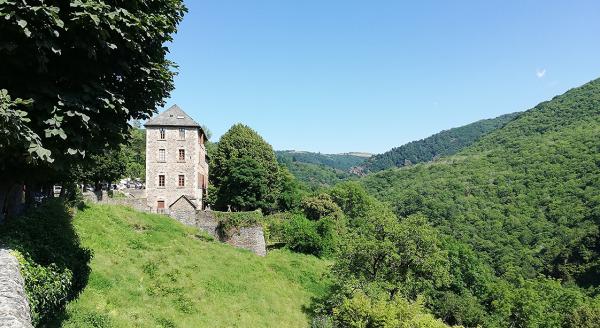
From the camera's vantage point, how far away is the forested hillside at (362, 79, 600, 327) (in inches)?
1994

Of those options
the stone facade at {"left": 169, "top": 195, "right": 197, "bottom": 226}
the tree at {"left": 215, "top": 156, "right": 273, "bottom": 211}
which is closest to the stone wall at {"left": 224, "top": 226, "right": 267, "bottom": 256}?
the stone facade at {"left": 169, "top": 195, "right": 197, "bottom": 226}

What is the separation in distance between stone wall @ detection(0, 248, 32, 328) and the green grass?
210 inches

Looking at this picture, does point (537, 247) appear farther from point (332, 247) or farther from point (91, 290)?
point (91, 290)

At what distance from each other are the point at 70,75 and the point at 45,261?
446 centimetres

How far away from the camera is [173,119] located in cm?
4697

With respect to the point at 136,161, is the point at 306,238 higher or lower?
lower

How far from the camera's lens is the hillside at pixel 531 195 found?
85.4 m

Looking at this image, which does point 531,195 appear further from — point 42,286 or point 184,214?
point 42,286

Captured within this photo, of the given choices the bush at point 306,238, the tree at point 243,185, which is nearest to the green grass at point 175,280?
the bush at point 306,238

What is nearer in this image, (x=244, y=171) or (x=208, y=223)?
(x=208, y=223)

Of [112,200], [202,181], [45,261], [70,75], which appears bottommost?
[45,261]

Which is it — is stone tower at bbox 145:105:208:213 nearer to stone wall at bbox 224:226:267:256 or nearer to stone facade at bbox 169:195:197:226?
stone facade at bbox 169:195:197:226

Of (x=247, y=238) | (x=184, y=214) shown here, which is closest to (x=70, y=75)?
(x=247, y=238)

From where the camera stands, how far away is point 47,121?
9.27m
